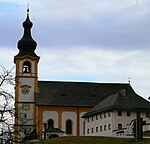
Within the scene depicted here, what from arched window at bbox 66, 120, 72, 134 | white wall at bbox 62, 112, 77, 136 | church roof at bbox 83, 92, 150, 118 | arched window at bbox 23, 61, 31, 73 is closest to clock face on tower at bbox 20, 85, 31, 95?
arched window at bbox 23, 61, 31, 73

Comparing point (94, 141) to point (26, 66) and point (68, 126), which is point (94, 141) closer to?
point (68, 126)

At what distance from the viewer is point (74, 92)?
353 feet

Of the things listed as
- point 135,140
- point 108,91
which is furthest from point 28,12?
point 135,140

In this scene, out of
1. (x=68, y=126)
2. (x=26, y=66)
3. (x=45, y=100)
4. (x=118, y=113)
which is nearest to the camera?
(x=118, y=113)

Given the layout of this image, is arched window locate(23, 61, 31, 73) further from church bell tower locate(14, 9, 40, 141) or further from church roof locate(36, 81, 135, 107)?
church roof locate(36, 81, 135, 107)

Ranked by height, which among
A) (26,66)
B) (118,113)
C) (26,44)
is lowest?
(118,113)

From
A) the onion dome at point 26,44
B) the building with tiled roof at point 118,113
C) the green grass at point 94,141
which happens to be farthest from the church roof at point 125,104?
the green grass at point 94,141

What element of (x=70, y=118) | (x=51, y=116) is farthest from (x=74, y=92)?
(x=51, y=116)

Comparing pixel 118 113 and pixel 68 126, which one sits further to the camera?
pixel 68 126

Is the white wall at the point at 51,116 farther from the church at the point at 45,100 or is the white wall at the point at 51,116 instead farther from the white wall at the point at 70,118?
the white wall at the point at 70,118

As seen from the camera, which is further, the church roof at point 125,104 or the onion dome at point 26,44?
the onion dome at point 26,44

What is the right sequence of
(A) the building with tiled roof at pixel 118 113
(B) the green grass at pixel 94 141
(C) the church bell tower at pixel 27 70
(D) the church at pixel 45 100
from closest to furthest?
(B) the green grass at pixel 94 141, (A) the building with tiled roof at pixel 118 113, (D) the church at pixel 45 100, (C) the church bell tower at pixel 27 70

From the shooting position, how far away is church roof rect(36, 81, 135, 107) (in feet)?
338

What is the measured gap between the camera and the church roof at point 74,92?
338 ft
